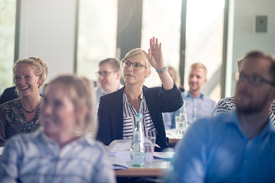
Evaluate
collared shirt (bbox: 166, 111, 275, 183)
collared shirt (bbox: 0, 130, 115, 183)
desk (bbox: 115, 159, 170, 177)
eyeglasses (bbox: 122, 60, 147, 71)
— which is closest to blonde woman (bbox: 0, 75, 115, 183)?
collared shirt (bbox: 0, 130, 115, 183)

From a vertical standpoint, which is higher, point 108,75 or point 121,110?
point 108,75

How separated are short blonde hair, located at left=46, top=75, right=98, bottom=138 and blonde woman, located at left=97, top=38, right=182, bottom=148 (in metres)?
1.26

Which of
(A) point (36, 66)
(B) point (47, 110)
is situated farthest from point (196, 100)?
(B) point (47, 110)

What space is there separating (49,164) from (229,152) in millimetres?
776

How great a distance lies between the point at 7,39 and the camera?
652 centimetres

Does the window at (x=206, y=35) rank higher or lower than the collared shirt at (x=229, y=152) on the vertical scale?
higher

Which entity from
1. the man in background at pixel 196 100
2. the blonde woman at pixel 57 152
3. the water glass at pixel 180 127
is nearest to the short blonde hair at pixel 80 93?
the blonde woman at pixel 57 152

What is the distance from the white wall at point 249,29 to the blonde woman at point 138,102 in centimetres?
313

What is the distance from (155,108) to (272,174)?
1425mm

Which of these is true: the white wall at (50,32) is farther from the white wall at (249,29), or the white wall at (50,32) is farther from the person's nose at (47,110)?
the person's nose at (47,110)

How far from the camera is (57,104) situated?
1.51 meters

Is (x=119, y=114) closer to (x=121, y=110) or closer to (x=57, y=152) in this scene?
(x=121, y=110)

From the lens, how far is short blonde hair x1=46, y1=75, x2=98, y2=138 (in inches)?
60.6

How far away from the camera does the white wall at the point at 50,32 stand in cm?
650
